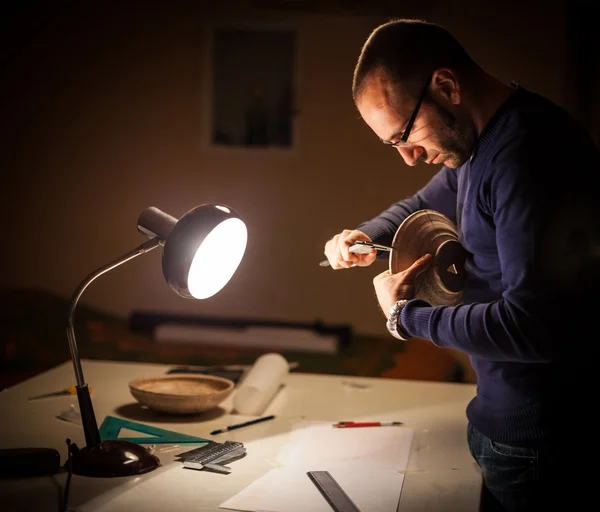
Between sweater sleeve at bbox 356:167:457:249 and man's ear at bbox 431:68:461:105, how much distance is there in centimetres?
43

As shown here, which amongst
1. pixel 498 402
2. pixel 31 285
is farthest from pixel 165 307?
pixel 498 402

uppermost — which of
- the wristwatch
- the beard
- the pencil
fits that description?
the beard

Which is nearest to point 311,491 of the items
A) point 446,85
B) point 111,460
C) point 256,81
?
point 111,460

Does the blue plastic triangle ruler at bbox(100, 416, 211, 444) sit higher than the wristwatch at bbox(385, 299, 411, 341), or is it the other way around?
the wristwatch at bbox(385, 299, 411, 341)

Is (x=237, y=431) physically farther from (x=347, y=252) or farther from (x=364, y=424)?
(x=347, y=252)

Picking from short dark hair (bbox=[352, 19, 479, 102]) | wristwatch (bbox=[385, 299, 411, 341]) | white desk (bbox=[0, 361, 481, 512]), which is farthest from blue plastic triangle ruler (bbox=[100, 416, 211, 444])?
short dark hair (bbox=[352, 19, 479, 102])

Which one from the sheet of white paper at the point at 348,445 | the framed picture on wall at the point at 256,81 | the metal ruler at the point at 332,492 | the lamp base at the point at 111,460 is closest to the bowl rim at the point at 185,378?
the sheet of white paper at the point at 348,445

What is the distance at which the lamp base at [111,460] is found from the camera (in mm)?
1442

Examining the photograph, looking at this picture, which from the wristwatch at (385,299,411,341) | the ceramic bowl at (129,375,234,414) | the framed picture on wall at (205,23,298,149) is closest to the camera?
the wristwatch at (385,299,411,341)

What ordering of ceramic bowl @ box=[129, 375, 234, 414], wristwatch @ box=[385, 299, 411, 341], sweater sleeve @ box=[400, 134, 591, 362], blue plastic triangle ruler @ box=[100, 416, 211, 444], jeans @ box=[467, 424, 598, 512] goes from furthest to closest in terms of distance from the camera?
ceramic bowl @ box=[129, 375, 234, 414]
blue plastic triangle ruler @ box=[100, 416, 211, 444]
wristwatch @ box=[385, 299, 411, 341]
jeans @ box=[467, 424, 598, 512]
sweater sleeve @ box=[400, 134, 591, 362]

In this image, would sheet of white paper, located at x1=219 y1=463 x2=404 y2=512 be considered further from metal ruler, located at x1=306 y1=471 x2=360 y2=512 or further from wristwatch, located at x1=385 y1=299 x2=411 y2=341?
wristwatch, located at x1=385 y1=299 x2=411 y2=341

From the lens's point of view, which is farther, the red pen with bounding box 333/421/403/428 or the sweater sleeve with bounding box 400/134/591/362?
the red pen with bounding box 333/421/403/428

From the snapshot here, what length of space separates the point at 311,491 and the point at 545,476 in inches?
17.9

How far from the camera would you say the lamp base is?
144cm
